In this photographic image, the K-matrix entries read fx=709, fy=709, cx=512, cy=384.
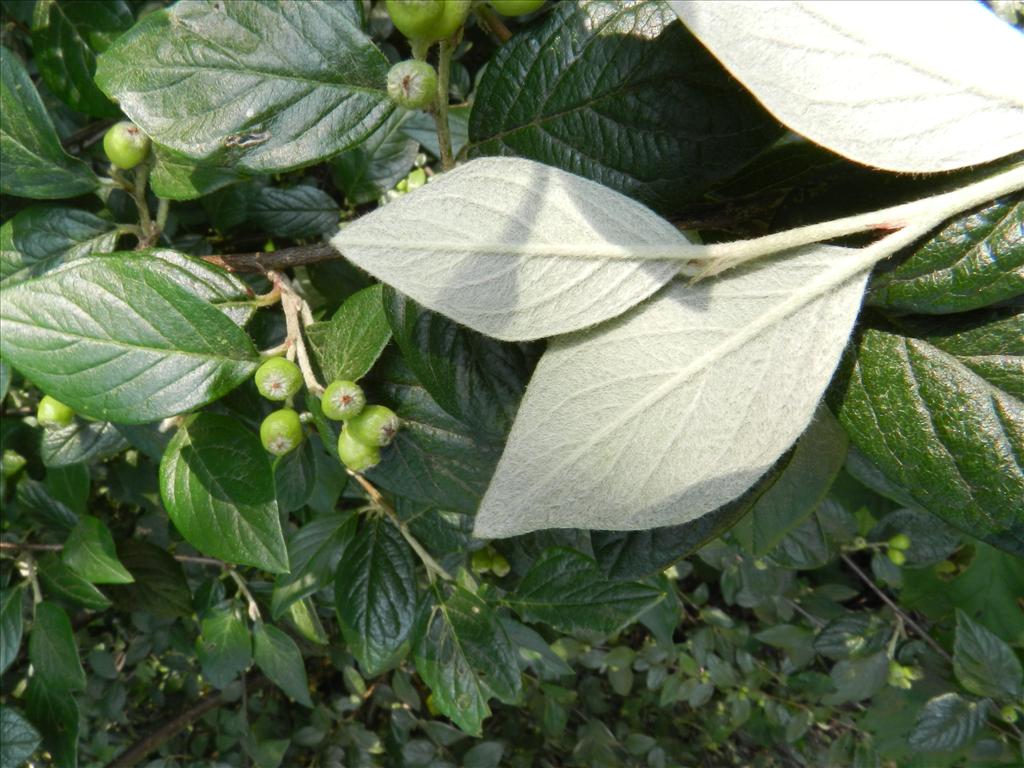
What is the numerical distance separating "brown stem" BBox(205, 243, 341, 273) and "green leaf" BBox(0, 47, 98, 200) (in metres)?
0.23

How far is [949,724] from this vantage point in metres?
1.62

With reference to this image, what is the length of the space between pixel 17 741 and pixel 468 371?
1.38 m

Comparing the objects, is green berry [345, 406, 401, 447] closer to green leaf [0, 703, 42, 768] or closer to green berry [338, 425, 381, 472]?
green berry [338, 425, 381, 472]

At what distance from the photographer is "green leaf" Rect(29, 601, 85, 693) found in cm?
130

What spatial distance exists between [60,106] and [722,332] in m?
1.30

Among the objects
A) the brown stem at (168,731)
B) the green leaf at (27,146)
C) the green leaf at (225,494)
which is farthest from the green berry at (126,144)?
the brown stem at (168,731)

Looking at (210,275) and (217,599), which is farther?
(217,599)

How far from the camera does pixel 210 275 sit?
2.69 ft

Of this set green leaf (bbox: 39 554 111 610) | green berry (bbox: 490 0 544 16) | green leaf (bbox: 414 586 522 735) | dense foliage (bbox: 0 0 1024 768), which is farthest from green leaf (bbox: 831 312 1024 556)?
green leaf (bbox: 39 554 111 610)

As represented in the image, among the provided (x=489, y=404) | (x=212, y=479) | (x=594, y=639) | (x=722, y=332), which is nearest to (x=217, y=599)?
(x=212, y=479)

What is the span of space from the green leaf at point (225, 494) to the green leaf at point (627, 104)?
466mm

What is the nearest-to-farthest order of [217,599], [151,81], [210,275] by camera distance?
[151,81] < [210,275] < [217,599]

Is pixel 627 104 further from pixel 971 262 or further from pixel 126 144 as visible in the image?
pixel 126 144

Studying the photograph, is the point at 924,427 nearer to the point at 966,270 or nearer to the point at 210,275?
the point at 966,270
